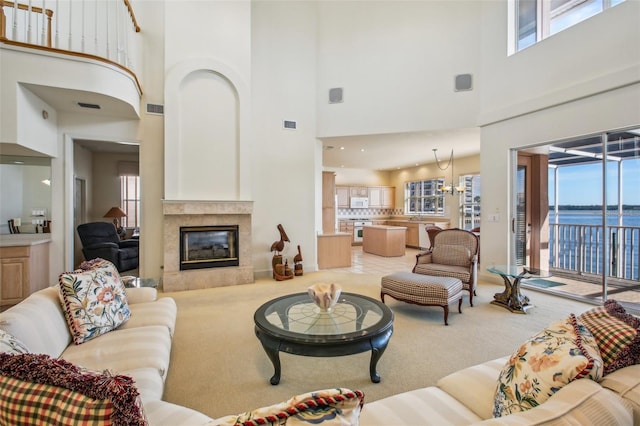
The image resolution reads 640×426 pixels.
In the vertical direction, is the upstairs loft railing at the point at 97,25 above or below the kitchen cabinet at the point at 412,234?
above

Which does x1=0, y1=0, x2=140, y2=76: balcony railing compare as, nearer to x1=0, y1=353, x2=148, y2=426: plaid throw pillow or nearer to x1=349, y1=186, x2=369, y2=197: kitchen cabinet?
x1=0, y1=353, x2=148, y2=426: plaid throw pillow

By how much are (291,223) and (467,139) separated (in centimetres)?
416

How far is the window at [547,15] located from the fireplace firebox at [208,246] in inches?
222

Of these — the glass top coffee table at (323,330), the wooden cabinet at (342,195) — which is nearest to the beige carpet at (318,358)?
the glass top coffee table at (323,330)

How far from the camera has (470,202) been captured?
27.4ft

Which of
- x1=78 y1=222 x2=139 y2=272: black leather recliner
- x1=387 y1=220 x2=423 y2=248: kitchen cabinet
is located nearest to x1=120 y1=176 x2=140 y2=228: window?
x1=78 y1=222 x2=139 y2=272: black leather recliner

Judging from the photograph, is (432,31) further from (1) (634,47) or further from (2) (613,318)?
(2) (613,318)

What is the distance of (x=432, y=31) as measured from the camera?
5555 mm

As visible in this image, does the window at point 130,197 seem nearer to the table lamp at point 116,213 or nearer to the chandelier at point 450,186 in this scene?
the table lamp at point 116,213

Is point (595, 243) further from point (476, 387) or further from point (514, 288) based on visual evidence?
point (476, 387)

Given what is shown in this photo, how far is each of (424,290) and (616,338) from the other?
7.45ft

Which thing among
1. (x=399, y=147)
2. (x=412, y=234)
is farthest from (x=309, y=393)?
(x=412, y=234)

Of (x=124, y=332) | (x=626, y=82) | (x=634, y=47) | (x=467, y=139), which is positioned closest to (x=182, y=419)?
(x=124, y=332)

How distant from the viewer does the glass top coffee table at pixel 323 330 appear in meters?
1.93
